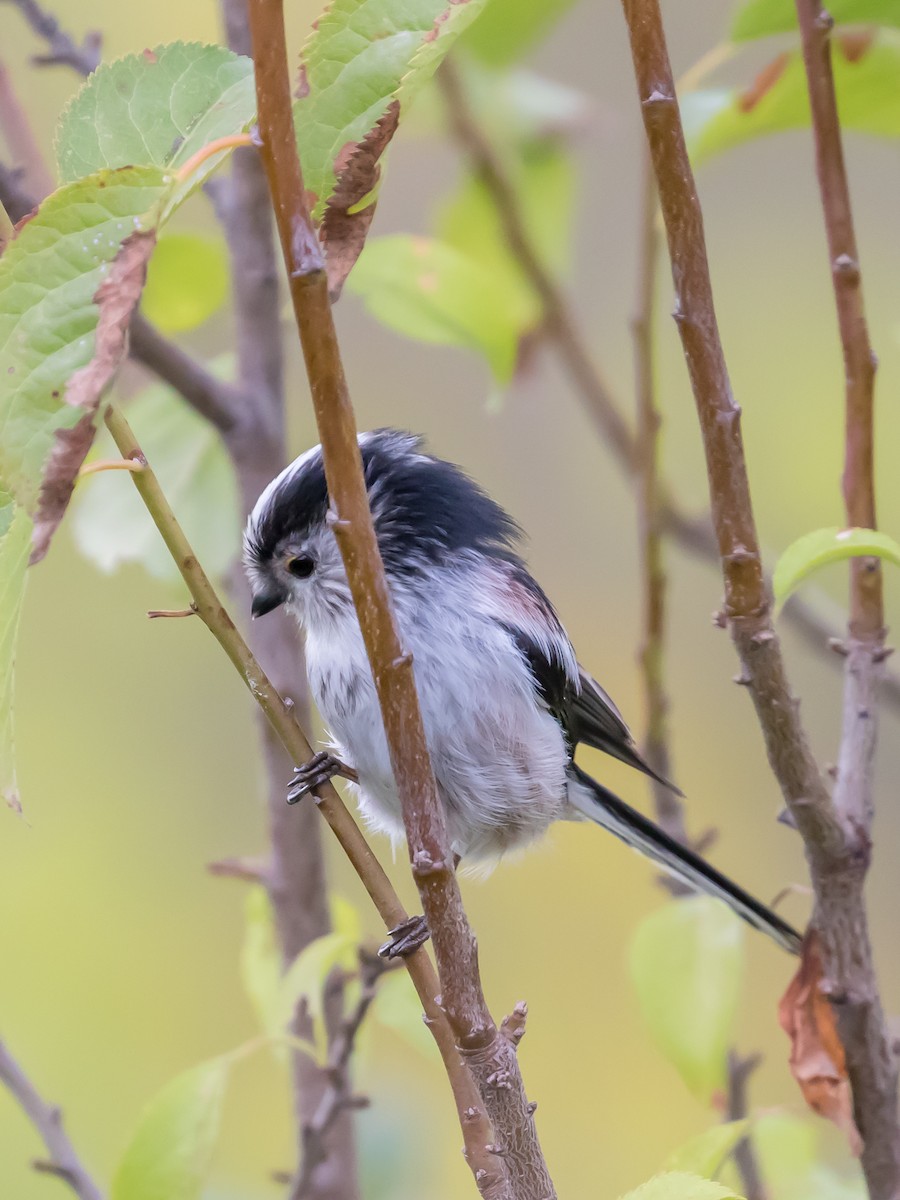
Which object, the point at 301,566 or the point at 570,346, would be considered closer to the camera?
the point at 301,566

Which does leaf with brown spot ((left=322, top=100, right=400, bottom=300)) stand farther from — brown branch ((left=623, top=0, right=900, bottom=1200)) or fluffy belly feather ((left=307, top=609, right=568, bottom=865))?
fluffy belly feather ((left=307, top=609, right=568, bottom=865))

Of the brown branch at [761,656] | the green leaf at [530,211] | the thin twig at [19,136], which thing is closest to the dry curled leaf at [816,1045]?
the brown branch at [761,656]

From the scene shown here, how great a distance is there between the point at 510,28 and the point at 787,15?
303 millimetres

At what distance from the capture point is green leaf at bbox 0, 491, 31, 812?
17.9 inches

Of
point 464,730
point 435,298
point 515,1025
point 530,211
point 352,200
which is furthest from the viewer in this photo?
point 530,211

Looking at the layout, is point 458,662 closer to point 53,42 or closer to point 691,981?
point 691,981

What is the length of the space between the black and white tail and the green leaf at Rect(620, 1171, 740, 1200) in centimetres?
61

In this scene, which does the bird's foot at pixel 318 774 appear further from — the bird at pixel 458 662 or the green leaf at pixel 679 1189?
the green leaf at pixel 679 1189

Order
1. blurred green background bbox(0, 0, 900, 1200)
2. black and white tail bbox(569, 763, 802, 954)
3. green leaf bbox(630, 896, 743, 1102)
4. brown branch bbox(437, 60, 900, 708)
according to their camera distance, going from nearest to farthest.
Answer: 1. green leaf bbox(630, 896, 743, 1102)
2. black and white tail bbox(569, 763, 802, 954)
3. brown branch bbox(437, 60, 900, 708)
4. blurred green background bbox(0, 0, 900, 1200)

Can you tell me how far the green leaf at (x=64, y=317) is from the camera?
42 centimetres

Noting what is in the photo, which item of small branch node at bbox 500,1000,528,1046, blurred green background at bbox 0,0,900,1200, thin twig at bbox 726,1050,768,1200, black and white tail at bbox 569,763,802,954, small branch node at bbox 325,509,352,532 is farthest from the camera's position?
blurred green background at bbox 0,0,900,1200

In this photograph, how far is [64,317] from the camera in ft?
1.45

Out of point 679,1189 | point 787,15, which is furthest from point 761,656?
point 787,15

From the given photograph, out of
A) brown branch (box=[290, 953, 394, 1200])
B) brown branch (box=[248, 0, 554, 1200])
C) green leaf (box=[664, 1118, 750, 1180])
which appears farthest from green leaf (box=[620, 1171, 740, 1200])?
brown branch (box=[290, 953, 394, 1200])
